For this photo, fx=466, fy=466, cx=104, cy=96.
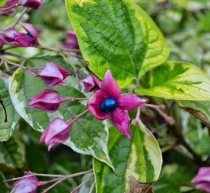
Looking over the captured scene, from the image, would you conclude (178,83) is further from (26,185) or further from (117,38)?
(26,185)

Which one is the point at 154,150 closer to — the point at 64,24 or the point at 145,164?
the point at 145,164

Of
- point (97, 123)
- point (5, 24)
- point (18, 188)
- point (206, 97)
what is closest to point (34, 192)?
point (18, 188)

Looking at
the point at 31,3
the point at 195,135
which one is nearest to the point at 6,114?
the point at 31,3

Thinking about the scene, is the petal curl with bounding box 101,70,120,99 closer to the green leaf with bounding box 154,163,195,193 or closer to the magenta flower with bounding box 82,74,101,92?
the magenta flower with bounding box 82,74,101,92

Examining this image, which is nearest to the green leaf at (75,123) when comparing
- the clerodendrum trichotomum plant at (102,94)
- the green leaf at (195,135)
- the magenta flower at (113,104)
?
the clerodendrum trichotomum plant at (102,94)

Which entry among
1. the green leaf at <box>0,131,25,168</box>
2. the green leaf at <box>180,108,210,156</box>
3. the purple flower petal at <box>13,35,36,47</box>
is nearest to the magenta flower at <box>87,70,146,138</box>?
the purple flower petal at <box>13,35,36,47</box>

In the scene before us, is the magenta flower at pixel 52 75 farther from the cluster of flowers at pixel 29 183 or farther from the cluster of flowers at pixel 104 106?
the cluster of flowers at pixel 29 183

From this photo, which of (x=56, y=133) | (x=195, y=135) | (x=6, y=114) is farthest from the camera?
(x=195, y=135)
